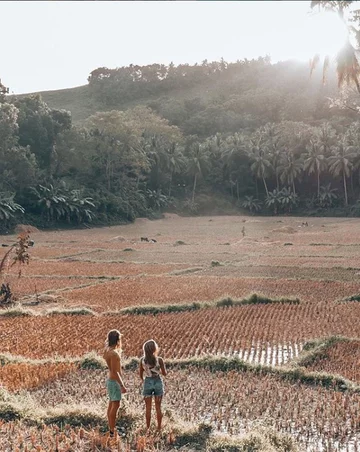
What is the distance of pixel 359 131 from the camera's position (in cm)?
6425

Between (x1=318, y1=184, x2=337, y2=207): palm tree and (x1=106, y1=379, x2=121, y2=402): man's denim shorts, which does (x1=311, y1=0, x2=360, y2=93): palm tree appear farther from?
(x1=318, y1=184, x2=337, y2=207): palm tree

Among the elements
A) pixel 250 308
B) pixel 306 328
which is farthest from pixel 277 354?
pixel 250 308

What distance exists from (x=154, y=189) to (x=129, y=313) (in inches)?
2047

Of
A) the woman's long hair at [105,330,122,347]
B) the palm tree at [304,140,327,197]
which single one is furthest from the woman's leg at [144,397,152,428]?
the palm tree at [304,140,327,197]

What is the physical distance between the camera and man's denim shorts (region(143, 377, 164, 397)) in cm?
715

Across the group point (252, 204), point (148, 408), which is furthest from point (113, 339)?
point (252, 204)

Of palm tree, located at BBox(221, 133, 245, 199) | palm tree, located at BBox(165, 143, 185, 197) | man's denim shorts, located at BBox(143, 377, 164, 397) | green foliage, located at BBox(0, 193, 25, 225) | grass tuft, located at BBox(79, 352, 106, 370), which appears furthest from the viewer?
palm tree, located at BBox(221, 133, 245, 199)

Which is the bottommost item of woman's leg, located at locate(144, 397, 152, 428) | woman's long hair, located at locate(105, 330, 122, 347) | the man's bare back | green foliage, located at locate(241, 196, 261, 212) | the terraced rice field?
green foliage, located at locate(241, 196, 261, 212)

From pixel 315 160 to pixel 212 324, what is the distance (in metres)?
50.6

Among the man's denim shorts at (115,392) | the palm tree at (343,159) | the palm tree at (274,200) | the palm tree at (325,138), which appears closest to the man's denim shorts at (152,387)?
the man's denim shorts at (115,392)

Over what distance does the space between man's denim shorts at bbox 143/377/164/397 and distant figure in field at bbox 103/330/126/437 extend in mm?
294

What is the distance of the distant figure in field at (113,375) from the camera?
696 centimetres

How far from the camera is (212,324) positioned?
1509cm

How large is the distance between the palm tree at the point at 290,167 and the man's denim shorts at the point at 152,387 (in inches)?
2333
